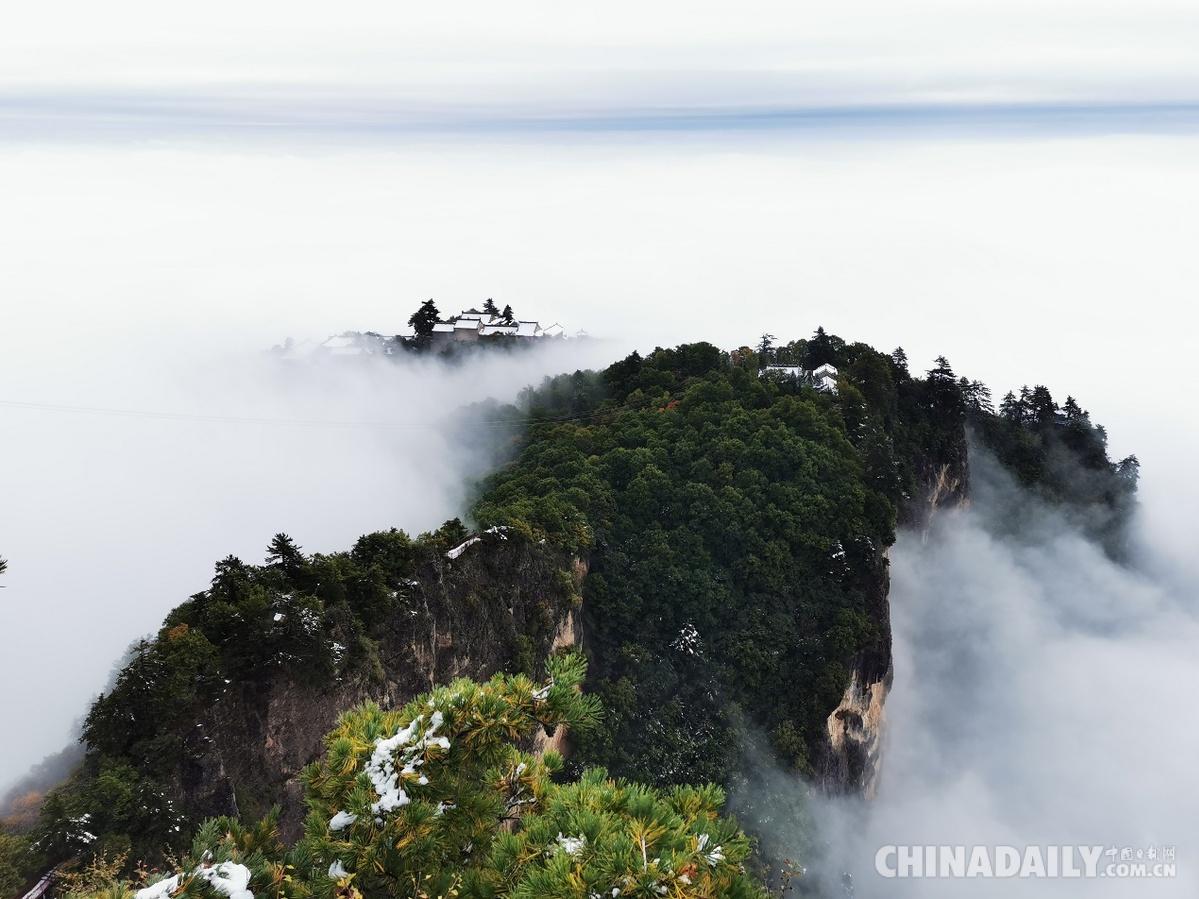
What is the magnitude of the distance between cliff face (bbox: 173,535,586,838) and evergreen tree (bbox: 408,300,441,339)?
44.6 m

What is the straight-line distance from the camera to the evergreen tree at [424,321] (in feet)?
272

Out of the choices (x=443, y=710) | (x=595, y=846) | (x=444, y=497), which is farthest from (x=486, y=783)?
(x=444, y=497)

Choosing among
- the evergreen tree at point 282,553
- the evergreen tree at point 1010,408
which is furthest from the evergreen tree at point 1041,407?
the evergreen tree at point 282,553

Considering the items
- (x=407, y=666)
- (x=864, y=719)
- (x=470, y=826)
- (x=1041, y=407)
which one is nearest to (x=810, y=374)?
(x=864, y=719)

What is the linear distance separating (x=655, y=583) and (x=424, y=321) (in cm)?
4570

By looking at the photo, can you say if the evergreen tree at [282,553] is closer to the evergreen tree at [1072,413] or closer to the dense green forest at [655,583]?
the dense green forest at [655,583]

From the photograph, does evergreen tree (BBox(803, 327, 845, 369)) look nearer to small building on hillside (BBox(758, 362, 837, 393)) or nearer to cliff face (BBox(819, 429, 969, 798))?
small building on hillside (BBox(758, 362, 837, 393))

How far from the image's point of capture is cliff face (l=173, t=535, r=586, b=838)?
25.6m

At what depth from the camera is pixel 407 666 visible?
31.5m

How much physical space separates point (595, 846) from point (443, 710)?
317 centimetres

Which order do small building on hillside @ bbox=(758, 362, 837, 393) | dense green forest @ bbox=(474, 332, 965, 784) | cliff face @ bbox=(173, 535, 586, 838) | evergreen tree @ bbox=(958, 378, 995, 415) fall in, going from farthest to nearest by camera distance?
1. evergreen tree @ bbox=(958, 378, 995, 415)
2. small building on hillside @ bbox=(758, 362, 837, 393)
3. dense green forest @ bbox=(474, 332, 965, 784)
4. cliff face @ bbox=(173, 535, 586, 838)

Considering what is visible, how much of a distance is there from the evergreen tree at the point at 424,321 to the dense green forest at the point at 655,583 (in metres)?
19.2

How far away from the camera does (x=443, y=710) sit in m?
13.3

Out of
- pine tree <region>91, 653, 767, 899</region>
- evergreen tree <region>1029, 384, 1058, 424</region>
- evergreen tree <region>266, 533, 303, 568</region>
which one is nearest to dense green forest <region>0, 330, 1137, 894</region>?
evergreen tree <region>266, 533, 303, 568</region>
